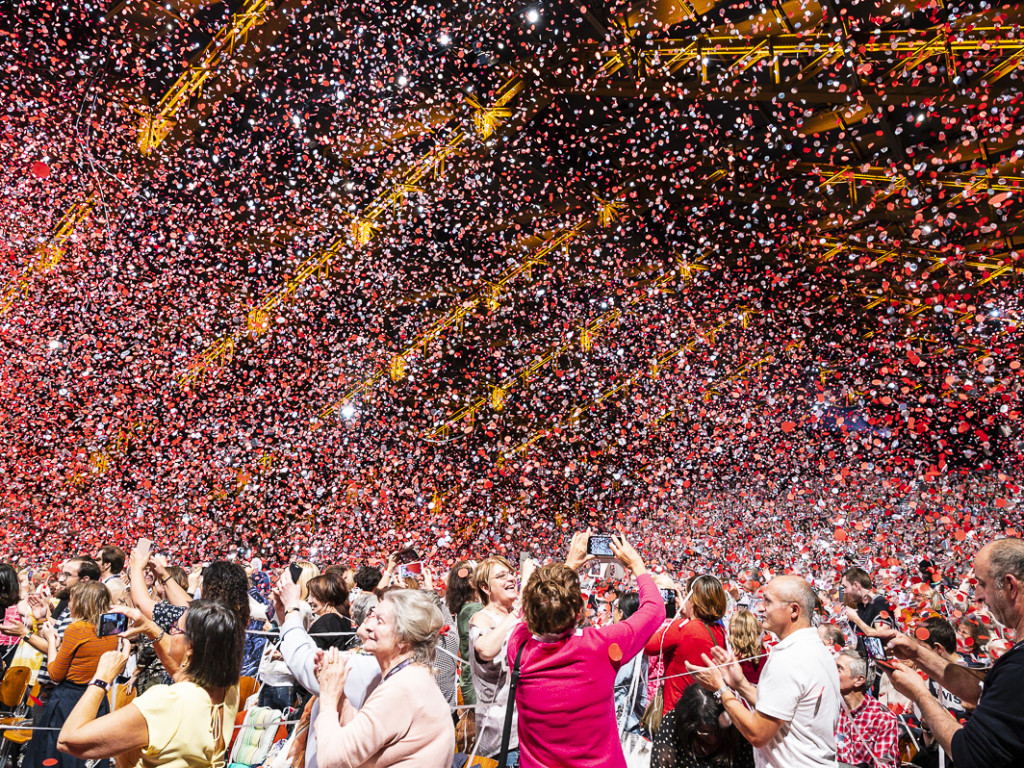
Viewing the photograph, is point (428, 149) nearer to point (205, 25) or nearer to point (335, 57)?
point (335, 57)

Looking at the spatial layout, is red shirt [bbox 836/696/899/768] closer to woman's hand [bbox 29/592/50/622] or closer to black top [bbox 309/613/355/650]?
black top [bbox 309/613/355/650]

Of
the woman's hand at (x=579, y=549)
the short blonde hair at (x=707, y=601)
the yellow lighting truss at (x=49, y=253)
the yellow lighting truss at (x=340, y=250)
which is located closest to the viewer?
the woman's hand at (x=579, y=549)

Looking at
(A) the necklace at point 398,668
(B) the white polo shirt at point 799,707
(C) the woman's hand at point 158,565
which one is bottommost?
(B) the white polo shirt at point 799,707

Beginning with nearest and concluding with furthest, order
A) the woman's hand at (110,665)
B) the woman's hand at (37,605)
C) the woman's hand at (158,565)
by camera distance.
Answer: the woman's hand at (110,665) → the woman's hand at (158,565) → the woman's hand at (37,605)

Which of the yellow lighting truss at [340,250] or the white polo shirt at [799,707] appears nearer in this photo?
the white polo shirt at [799,707]

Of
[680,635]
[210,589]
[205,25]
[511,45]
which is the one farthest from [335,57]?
[680,635]

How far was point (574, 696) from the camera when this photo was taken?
2324 mm

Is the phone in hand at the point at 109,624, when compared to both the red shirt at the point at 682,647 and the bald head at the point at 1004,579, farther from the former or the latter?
the bald head at the point at 1004,579

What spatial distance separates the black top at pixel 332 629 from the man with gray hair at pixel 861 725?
258 cm

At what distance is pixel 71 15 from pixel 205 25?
146 cm

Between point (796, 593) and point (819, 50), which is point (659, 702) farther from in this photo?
point (819, 50)

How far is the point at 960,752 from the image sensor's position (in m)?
1.77

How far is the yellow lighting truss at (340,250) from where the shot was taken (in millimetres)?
10273

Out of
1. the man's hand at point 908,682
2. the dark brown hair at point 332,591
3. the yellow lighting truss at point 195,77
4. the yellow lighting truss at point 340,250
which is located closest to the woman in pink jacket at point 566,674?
the man's hand at point 908,682
